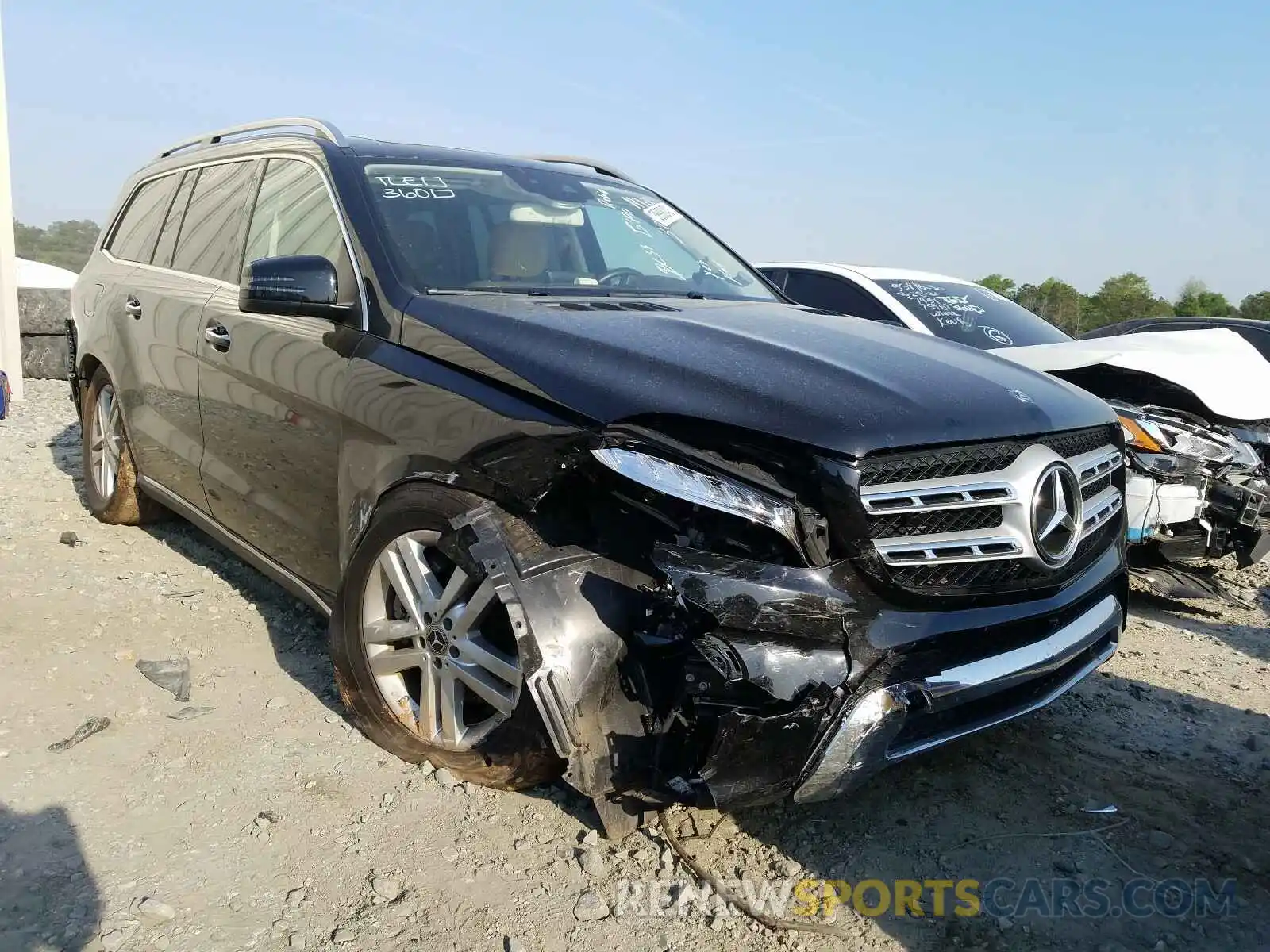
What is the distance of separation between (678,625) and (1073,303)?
95.6 feet

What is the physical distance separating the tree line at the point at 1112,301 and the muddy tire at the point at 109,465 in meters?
23.5

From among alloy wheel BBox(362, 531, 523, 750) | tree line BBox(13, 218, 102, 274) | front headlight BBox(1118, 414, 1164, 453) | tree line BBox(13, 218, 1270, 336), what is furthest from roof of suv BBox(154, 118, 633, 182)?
tree line BBox(13, 218, 1270, 336)

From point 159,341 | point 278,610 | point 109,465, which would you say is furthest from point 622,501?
point 109,465

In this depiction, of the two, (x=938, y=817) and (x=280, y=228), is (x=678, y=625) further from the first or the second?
(x=280, y=228)

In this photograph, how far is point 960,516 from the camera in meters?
2.38

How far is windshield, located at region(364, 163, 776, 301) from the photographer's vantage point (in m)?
3.27

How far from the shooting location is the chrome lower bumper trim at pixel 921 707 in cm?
220

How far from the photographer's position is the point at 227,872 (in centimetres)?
249

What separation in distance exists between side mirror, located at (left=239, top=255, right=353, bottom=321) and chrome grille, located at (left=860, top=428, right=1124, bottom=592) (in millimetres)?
1768

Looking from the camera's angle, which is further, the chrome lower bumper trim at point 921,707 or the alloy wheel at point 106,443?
the alloy wheel at point 106,443

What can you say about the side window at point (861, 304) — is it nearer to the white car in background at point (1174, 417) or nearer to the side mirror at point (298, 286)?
the white car in background at point (1174, 417)

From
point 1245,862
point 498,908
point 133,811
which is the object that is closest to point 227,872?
point 133,811

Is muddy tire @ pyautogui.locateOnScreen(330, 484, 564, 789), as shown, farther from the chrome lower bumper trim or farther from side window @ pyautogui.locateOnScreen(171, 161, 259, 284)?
side window @ pyautogui.locateOnScreen(171, 161, 259, 284)

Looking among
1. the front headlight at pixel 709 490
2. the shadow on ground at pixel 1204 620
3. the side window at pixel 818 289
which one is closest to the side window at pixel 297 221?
the front headlight at pixel 709 490
